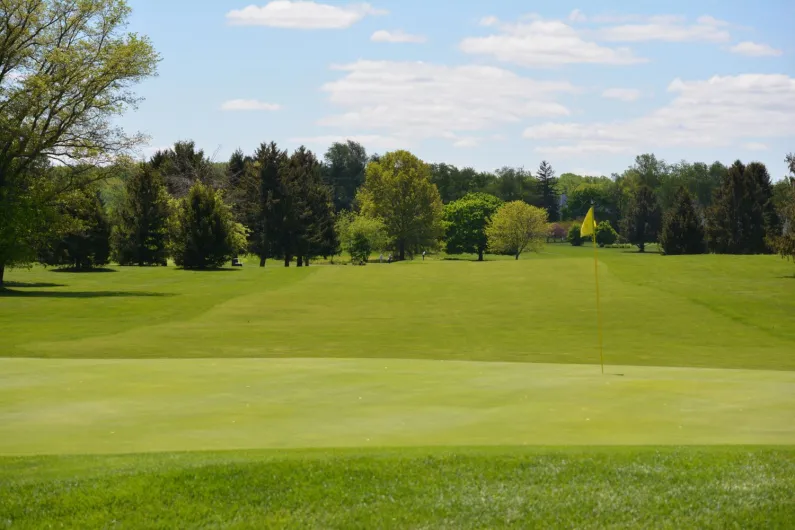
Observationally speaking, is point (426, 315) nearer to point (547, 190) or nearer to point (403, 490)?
point (403, 490)

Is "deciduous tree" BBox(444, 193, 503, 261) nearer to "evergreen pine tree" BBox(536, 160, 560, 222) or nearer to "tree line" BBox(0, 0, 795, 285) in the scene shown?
"tree line" BBox(0, 0, 795, 285)

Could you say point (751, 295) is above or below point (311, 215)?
below

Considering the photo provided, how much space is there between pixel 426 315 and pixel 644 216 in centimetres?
10682

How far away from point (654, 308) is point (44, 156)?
3235 centimetres

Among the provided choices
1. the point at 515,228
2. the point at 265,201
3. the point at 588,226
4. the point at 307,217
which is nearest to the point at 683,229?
the point at 515,228

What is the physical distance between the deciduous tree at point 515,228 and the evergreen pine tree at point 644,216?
1367 cm

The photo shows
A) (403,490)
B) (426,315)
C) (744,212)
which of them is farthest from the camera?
(744,212)

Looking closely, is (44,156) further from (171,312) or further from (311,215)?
(311,215)

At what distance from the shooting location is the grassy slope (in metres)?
29.2

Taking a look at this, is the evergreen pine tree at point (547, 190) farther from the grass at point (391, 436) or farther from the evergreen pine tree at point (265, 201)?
the grass at point (391, 436)

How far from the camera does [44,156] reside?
51.5 meters

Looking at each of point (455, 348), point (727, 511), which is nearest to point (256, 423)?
point (727, 511)

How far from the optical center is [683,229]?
10650cm

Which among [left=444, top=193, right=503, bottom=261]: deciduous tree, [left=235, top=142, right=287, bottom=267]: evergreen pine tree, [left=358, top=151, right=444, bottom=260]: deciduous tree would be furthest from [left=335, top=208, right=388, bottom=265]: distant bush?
[left=444, top=193, right=503, bottom=261]: deciduous tree
